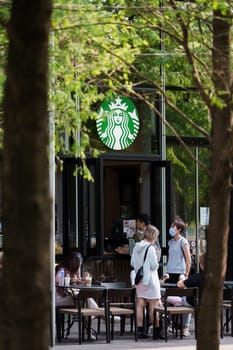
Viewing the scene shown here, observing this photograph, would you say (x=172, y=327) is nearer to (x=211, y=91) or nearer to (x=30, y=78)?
(x=211, y=91)

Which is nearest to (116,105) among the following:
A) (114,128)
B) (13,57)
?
(114,128)

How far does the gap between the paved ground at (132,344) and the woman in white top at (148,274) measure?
41 cm

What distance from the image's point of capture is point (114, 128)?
66.8 feet

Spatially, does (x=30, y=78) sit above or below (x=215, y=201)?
above

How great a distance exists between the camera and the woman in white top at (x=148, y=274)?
16047 millimetres

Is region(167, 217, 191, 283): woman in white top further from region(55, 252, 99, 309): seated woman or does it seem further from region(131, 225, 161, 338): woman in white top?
region(55, 252, 99, 309): seated woman

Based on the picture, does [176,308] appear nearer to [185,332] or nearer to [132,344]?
[185,332]

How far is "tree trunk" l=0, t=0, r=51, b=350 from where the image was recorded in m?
5.27

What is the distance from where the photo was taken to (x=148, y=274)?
1605 centimetres

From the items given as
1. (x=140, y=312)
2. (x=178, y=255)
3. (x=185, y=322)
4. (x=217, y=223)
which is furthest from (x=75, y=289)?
(x=217, y=223)

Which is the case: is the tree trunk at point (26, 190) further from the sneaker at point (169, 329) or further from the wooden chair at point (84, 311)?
the sneaker at point (169, 329)

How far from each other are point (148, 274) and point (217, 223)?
7192 millimetres

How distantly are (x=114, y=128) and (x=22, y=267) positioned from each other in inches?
598

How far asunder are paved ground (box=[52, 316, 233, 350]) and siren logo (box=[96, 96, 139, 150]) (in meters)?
4.74
